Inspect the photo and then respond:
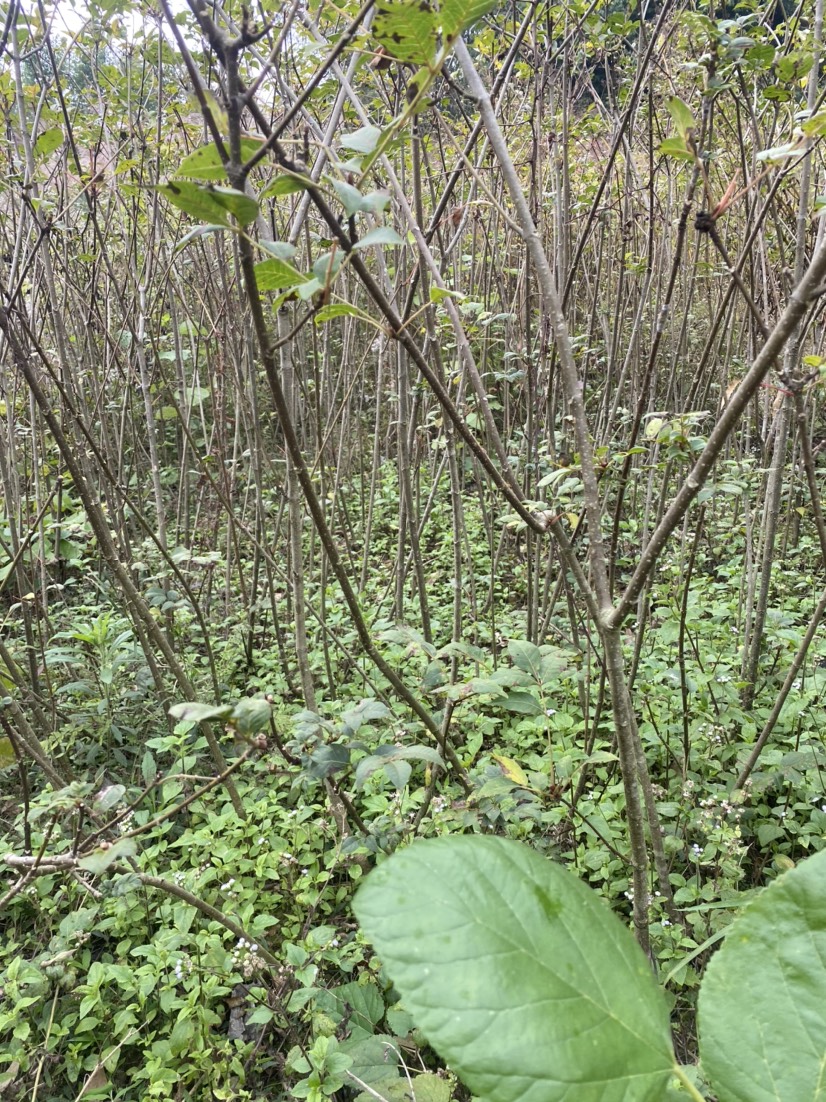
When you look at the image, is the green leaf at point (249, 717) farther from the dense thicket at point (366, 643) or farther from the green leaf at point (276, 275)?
the green leaf at point (276, 275)

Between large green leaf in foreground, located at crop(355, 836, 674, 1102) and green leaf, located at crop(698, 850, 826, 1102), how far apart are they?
0.09 ft

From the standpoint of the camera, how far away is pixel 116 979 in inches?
54.4

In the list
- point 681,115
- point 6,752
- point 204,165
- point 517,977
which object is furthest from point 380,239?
point 6,752

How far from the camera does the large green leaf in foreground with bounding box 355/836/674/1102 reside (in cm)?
30

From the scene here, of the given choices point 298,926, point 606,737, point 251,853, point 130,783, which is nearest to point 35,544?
point 130,783

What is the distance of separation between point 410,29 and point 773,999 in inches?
27.9

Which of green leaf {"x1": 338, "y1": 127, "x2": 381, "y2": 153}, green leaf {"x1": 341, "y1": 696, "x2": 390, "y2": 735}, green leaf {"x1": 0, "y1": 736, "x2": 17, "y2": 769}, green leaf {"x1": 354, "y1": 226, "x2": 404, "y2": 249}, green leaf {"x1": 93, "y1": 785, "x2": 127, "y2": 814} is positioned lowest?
green leaf {"x1": 0, "y1": 736, "x2": 17, "y2": 769}

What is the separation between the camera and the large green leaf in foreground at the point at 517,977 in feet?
0.99

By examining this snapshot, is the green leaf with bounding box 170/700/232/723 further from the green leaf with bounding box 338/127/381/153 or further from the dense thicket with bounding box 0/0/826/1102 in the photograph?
the green leaf with bounding box 338/127/381/153

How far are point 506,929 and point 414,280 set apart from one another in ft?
3.15

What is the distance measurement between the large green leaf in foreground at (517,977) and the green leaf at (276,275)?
1.49 ft

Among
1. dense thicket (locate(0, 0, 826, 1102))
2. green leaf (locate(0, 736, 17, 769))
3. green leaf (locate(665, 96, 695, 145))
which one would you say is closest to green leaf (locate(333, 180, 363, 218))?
dense thicket (locate(0, 0, 826, 1102))

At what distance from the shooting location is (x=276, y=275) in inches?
22.1

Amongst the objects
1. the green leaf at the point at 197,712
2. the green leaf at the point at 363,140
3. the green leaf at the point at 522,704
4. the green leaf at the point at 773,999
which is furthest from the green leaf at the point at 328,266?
the green leaf at the point at 522,704
